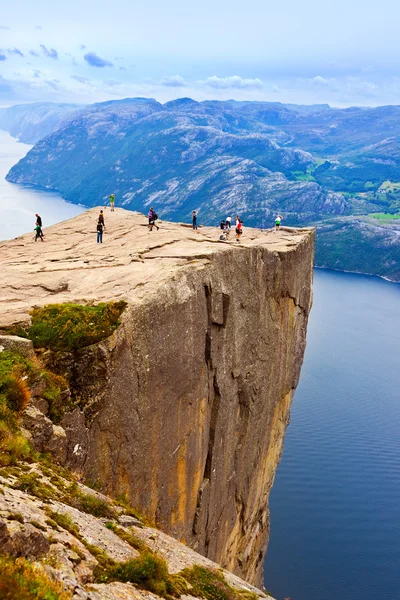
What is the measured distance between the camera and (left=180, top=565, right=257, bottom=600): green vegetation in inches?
428

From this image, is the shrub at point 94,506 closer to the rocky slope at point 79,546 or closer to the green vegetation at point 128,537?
the rocky slope at point 79,546

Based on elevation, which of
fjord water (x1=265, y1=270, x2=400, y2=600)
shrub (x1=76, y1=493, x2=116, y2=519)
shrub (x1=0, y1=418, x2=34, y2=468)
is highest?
shrub (x1=0, y1=418, x2=34, y2=468)

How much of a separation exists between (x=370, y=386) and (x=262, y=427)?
203 feet

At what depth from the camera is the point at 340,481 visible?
59.5 metres

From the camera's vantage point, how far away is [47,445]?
40.5ft

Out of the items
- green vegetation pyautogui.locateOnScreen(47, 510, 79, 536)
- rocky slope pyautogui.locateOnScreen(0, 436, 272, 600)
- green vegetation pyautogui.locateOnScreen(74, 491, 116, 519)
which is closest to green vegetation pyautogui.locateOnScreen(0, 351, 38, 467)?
rocky slope pyautogui.locateOnScreen(0, 436, 272, 600)

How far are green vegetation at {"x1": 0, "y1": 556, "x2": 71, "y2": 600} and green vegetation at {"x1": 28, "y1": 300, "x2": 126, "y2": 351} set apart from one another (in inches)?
291

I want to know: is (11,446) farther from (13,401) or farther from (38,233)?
(38,233)

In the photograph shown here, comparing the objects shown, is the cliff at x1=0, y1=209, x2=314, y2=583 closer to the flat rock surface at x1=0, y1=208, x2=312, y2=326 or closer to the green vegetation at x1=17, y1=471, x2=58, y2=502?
the flat rock surface at x1=0, y1=208, x2=312, y2=326

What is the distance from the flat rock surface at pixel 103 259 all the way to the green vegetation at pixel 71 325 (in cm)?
75

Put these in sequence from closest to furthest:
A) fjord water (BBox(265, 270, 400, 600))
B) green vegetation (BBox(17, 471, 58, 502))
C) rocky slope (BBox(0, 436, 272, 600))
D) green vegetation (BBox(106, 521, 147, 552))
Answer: rocky slope (BBox(0, 436, 272, 600)) → green vegetation (BBox(17, 471, 58, 502)) → green vegetation (BBox(106, 521, 147, 552)) → fjord water (BBox(265, 270, 400, 600))

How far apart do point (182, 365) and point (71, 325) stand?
16.1 ft

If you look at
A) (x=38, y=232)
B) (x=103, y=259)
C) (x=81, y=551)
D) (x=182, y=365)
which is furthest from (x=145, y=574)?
(x=38, y=232)

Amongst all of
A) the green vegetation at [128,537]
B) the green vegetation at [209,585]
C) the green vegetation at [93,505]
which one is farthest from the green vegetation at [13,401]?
the green vegetation at [209,585]
